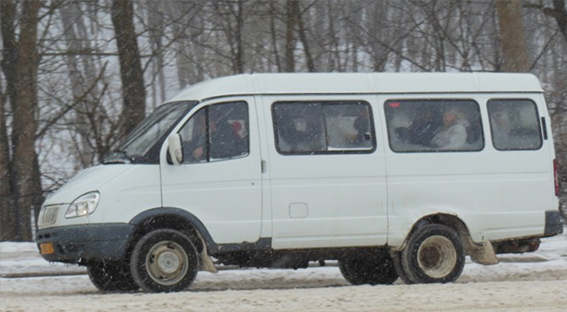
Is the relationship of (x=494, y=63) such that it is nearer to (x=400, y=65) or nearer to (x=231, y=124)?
(x=400, y=65)

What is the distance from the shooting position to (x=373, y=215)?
37.1 ft

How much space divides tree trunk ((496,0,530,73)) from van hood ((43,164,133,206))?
32.2 feet

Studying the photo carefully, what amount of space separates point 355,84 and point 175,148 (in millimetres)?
2113

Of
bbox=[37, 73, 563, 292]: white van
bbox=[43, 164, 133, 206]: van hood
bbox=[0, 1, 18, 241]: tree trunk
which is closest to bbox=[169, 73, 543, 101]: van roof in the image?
bbox=[37, 73, 563, 292]: white van

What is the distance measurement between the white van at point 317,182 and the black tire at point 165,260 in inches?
0.5

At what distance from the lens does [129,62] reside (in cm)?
1842

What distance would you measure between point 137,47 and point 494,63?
6967 millimetres

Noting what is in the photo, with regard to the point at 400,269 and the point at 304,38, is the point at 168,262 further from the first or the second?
the point at 304,38

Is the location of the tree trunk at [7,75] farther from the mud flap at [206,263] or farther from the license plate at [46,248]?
the mud flap at [206,263]

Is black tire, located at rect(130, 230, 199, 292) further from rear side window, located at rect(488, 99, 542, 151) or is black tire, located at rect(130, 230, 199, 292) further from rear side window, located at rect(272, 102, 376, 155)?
rear side window, located at rect(488, 99, 542, 151)

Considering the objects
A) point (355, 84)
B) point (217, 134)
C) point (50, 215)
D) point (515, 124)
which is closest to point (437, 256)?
point (515, 124)

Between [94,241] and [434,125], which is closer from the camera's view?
[94,241]

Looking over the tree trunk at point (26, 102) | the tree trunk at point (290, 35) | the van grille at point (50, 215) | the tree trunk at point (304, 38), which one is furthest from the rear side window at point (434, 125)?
the tree trunk at point (304, 38)

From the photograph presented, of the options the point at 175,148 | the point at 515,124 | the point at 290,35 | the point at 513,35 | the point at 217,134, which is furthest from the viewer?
the point at 290,35
